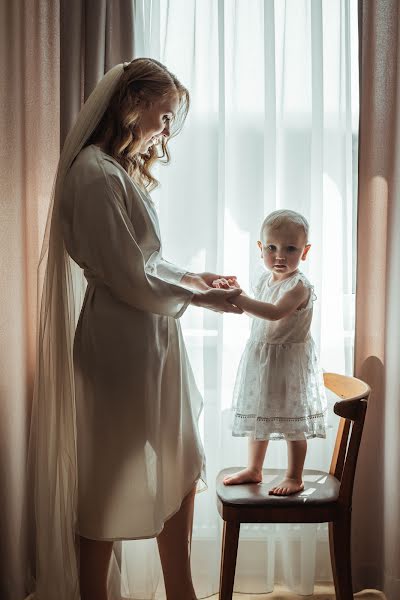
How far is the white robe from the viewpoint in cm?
173

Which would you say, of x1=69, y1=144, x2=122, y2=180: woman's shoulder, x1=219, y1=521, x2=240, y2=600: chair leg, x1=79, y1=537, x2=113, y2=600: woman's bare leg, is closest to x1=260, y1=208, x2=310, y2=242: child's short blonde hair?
x1=69, y1=144, x2=122, y2=180: woman's shoulder

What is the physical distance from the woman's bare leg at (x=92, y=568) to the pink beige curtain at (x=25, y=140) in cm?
53

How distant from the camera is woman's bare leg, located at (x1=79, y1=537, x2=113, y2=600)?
1834mm

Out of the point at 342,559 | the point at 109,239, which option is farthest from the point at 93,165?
the point at 342,559

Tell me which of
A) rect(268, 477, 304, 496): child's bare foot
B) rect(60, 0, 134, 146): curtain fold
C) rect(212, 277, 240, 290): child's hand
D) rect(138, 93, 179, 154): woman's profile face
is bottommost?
rect(268, 477, 304, 496): child's bare foot

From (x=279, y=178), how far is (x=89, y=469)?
4.02 feet

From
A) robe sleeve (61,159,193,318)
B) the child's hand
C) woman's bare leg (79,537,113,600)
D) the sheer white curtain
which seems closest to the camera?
robe sleeve (61,159,193,318)

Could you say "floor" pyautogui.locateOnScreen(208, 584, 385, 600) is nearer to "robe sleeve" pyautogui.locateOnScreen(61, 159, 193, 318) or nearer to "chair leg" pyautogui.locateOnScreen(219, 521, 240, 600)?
"chair leg" pyautogui.locateOnScreen(219, 521, 240, 600)

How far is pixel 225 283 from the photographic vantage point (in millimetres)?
2047

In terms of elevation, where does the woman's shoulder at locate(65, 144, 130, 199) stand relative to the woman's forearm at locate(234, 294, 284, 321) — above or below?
above

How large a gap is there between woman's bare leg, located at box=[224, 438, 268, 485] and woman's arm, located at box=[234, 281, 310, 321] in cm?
42

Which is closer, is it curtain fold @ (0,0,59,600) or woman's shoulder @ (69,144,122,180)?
woman's shoulder @ (69,144,122,180)

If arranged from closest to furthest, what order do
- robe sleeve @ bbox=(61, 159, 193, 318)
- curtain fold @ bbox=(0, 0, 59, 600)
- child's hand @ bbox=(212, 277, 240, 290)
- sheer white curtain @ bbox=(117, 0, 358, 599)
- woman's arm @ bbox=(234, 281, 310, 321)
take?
robe sleeve @ bbox=(61, 159, 193, 318)
woman's arm @ bbox=(234, 281, 310, 321)
child's hand @ bbox=(212, 277, 240, 290)
curtain fold @ bbox=(0, 0, 59, 600)
sheer white curtain @ bbox=(117, 0, 358, 599)

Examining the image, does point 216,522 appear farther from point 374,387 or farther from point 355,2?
point 355,2
